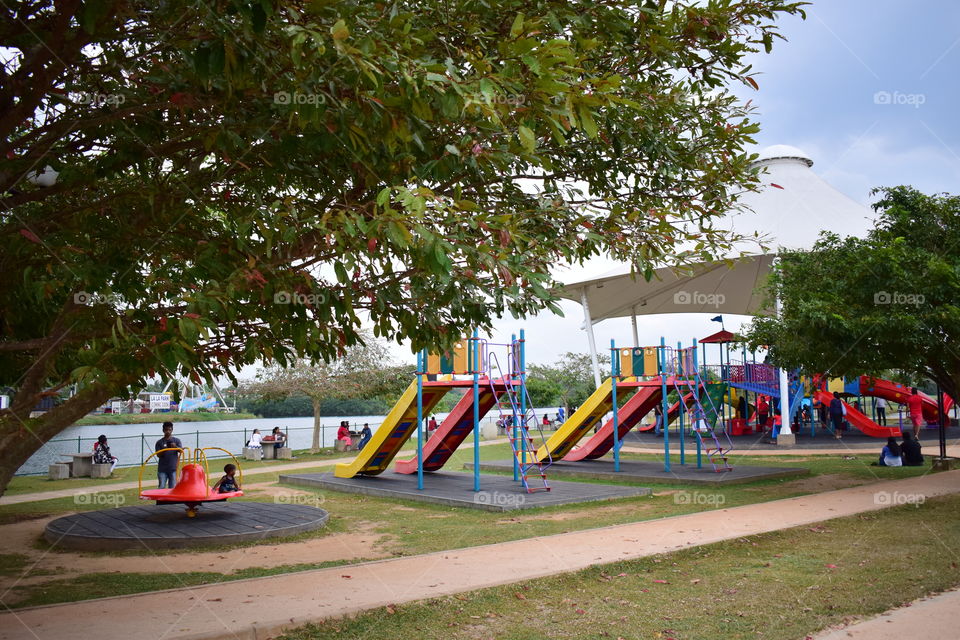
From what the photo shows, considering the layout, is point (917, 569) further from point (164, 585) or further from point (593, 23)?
point (164, 585)

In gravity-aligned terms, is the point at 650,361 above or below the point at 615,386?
above

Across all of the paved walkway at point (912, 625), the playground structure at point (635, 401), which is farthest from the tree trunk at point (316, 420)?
the paved walkway at point (912, 625)

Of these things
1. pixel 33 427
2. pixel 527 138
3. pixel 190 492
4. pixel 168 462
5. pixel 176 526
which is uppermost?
pixel 527 138

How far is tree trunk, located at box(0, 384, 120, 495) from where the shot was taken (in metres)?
5.35

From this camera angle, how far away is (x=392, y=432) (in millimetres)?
19594

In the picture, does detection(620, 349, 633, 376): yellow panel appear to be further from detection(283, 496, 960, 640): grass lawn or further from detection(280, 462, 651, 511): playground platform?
detection(283, 496, 960, 640): grass lawn

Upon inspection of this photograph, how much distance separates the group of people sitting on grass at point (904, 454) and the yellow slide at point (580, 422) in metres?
7.26

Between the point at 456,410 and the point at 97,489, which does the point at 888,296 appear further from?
the point at 97,489

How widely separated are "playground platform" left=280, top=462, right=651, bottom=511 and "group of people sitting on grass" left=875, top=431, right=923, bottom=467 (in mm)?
7380

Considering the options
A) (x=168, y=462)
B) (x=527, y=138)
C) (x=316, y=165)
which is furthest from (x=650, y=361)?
(x=527, y=138)

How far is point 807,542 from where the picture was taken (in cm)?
1035

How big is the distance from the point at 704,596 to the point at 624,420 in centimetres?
1571

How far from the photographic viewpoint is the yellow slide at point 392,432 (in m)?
19.4

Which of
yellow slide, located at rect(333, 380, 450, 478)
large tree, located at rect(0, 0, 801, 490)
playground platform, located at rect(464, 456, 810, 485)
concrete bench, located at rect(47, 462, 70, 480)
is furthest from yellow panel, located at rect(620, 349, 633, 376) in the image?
concrete bench, located at rect(47, 462, 70, 480)
